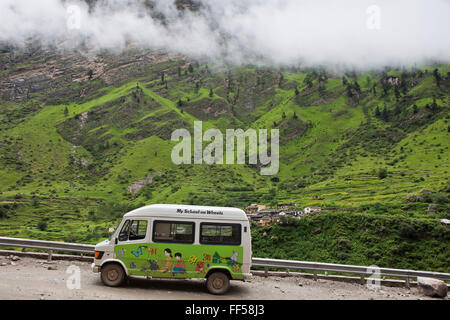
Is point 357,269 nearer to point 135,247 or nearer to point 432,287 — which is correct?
point 432,287

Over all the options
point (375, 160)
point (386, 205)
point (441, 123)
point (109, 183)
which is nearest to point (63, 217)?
point (109, 183)

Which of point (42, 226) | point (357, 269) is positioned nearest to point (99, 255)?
point (357, 269)

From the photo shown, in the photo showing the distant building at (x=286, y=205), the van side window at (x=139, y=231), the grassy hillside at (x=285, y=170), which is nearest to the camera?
the van side window at (x=139, y=231)

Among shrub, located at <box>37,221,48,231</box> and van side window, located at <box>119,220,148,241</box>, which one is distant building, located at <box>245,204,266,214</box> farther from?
van side window, located at <box>119,220,148,241</box>

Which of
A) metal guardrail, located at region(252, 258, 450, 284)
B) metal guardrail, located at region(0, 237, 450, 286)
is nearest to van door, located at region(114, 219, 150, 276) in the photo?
metal guardrail, located at region(0, 237, 450, 286)

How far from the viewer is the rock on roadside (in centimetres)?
1388

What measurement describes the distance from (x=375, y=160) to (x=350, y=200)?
50582 mm

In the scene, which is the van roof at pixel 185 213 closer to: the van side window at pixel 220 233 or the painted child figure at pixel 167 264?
the van side window at pixel 220 233

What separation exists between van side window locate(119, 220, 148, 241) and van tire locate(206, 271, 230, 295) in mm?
3092

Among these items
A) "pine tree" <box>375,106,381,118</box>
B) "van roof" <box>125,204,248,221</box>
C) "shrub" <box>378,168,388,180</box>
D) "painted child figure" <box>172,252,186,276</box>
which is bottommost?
"painted child figure" <box>172,252,186,276</box>

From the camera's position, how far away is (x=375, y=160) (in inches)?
5221

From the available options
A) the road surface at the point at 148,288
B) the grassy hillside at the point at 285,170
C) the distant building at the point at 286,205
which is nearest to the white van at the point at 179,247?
the road surface at the point at 148,288

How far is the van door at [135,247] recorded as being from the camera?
42.0ft
